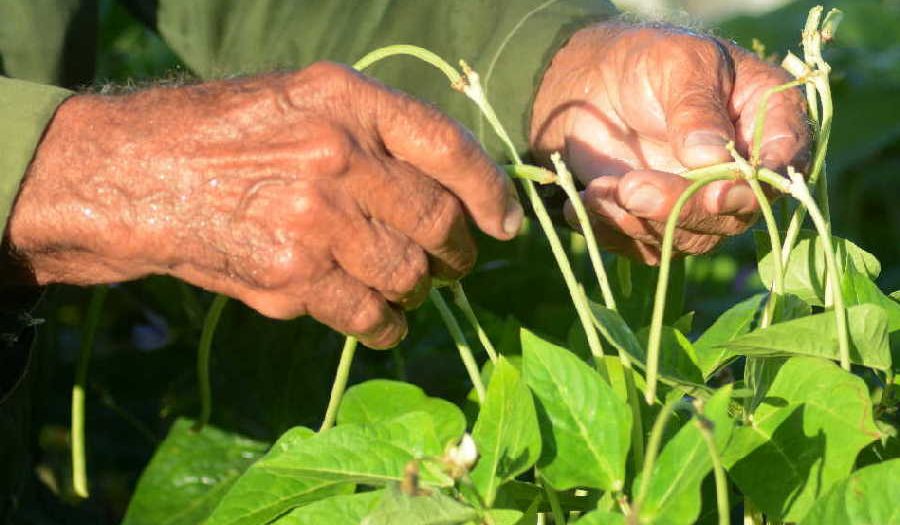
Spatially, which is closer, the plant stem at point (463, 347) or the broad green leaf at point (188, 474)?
the plant stem at point (463, 347)

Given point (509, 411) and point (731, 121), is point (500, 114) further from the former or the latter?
point (509, 411)

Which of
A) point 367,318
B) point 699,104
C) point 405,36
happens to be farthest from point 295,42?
point 367,318

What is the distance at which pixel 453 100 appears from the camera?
141 cm

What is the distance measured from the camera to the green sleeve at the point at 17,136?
0.93m

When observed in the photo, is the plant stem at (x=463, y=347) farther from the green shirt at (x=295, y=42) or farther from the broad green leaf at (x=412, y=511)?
the green shirt at (x=295, y=42)

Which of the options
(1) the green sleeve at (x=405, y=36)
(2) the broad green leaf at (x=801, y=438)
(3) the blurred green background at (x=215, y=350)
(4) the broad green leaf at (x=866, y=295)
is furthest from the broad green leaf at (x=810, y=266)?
(1) the green sleeve at (x=405, y=36)

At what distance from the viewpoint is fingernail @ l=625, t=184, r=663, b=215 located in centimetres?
100

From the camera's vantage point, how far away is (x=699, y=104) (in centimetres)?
109

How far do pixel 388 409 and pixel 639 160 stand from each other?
374 millimetres

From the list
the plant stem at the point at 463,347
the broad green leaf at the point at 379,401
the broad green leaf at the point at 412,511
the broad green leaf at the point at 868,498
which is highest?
the broad green leaf at the point at 868,498

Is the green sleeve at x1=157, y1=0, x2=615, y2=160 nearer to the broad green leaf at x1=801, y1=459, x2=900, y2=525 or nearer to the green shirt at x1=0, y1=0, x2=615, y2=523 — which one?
the green shirt at x1=0, y1=0, x2=615, y2=523

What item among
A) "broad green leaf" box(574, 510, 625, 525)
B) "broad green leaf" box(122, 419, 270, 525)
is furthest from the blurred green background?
"broad green leaf" box(574, 510, 625, 525)

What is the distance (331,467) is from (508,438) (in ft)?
0.33

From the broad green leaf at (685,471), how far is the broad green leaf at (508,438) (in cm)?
8
